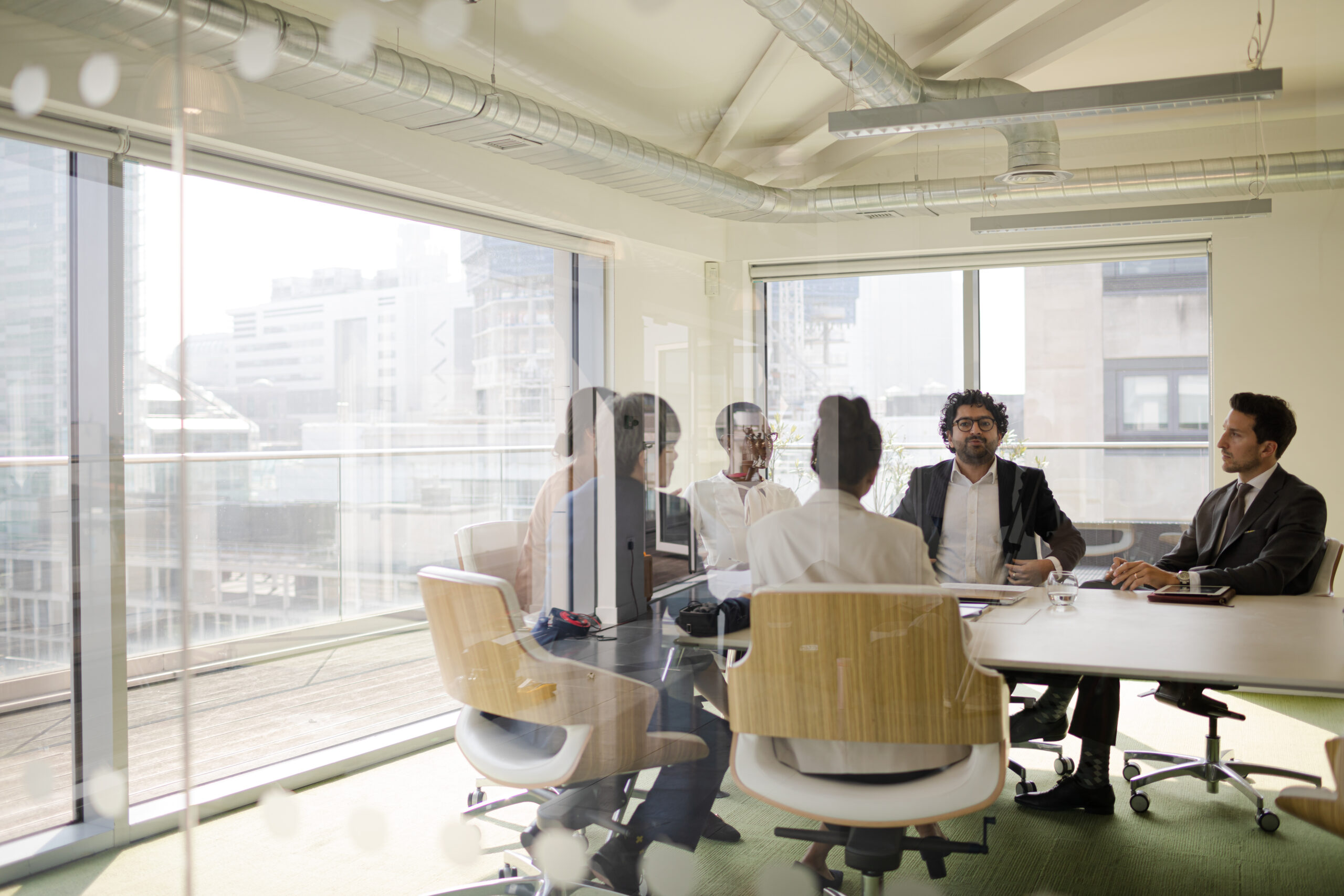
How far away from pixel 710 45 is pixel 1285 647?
193cm

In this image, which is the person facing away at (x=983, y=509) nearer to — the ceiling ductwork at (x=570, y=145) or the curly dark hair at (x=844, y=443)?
the curly dark hair at (x=844, y=443)

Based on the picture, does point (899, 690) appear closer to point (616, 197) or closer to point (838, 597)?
point (838, 597)

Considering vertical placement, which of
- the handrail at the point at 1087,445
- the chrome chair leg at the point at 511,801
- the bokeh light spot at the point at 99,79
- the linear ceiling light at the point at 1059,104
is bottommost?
the chrome chair leg at the point at 511,801

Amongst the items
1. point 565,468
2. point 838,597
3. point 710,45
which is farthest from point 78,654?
point 710,45

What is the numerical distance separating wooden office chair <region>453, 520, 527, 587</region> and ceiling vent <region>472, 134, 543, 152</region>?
1029 millimetres

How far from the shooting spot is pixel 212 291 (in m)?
2.82

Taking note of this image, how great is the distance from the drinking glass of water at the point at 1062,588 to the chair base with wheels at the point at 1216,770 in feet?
0.73

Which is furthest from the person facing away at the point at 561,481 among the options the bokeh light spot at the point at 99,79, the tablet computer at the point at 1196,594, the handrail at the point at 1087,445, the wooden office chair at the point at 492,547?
the bokeh light spot at the point at 99,79

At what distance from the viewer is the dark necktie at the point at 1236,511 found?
71.4 inches

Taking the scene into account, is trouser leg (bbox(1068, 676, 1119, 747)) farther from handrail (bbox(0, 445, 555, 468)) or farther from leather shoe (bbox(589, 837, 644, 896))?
handrail (bbox(0, 445, 555, 468))

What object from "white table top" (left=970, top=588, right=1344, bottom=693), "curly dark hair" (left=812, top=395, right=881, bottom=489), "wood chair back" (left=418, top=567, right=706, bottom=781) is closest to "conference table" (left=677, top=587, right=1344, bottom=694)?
"white table top" (left=970, top=588, right=1344, bottom=693)

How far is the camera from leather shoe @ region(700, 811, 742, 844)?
7.13 ft

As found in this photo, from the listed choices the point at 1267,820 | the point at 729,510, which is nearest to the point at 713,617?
the point at 729,510

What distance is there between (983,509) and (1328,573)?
0.63 m
